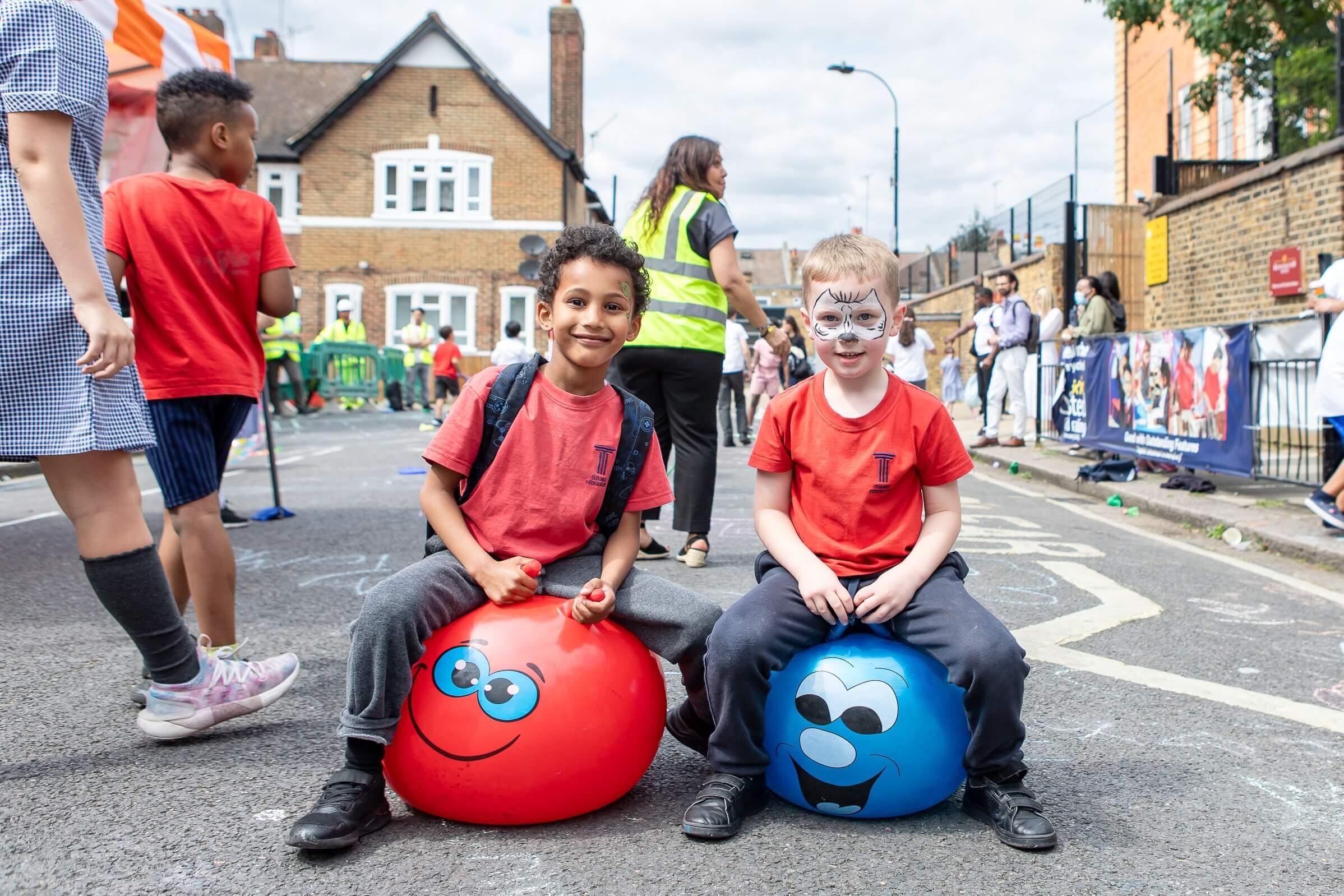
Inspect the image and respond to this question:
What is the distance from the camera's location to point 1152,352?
385 inches

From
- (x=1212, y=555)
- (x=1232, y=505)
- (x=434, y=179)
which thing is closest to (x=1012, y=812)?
(x=1212, y=555)

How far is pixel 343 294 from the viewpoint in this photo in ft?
102

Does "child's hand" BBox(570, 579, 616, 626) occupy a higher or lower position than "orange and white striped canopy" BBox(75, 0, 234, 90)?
lower

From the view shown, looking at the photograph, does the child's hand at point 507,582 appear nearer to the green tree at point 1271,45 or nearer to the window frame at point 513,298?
the green tree at point 1271,45

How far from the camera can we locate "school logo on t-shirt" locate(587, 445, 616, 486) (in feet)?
9.21

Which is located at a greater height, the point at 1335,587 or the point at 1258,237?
the point at 1258,237

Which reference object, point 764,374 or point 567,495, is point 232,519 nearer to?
point 567,495

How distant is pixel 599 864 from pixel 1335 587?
4.76 metres

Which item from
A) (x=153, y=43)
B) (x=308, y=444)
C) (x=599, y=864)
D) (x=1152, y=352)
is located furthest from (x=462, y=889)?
(x=308, y=444)

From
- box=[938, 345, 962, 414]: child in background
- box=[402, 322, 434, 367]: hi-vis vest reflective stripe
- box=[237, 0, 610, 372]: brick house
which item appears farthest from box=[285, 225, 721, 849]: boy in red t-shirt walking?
box=[237, 0, 610, 372]: brick house

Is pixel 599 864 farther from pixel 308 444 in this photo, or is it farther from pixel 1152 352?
pixel 308 444

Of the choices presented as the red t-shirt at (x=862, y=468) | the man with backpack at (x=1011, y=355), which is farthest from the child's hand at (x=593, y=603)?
the man with backpack at (x=1011, y=355)

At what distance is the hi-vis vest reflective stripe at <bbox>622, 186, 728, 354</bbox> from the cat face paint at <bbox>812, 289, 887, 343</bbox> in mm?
2504

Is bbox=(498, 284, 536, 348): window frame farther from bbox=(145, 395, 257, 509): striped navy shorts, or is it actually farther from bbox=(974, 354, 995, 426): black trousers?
bbox=(145, 395, 257, 509): striped navy shorts
